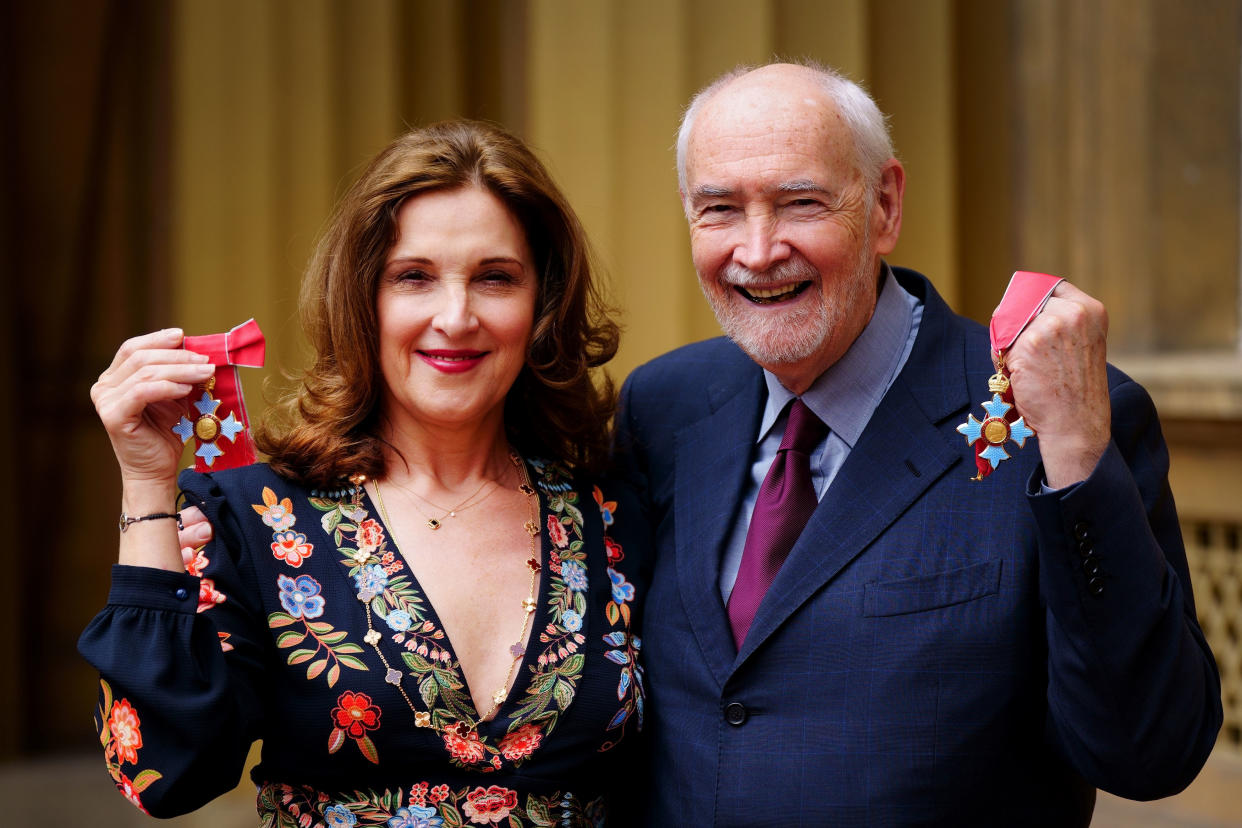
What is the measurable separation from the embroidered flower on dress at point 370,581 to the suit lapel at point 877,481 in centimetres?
52

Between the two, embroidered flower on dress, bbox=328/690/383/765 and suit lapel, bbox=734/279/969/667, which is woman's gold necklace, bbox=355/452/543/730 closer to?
embroidered flower on dress, bbox=328/690/383/765

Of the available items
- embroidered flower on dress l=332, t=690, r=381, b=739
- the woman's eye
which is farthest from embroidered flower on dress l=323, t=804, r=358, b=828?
the woman's eye

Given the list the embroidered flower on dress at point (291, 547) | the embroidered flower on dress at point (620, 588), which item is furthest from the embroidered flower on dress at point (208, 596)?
the embroidered flower on dress at point (620, 588)

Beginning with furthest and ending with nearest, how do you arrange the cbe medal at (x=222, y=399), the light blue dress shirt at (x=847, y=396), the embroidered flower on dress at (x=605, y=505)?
the embroidered flower on dress at (x=605, y=505), the light blue dress shirt at (x=847, y=396), the cbe medal at (x=222, y=399)

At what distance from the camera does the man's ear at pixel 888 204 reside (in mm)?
1965

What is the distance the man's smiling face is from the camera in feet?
6.11

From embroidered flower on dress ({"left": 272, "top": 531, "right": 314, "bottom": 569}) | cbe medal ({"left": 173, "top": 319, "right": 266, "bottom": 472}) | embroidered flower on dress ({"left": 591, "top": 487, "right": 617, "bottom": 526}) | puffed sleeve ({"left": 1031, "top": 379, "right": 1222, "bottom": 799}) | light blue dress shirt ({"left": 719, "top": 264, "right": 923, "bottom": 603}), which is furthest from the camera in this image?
embroidered flower on dress ({"left": 591, "top": 487, "right": 617, "bottom": 526})

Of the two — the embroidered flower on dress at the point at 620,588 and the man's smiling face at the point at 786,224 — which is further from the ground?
the man's smiling face at the point at 786,224

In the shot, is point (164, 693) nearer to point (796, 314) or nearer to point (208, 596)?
point (208, 596)

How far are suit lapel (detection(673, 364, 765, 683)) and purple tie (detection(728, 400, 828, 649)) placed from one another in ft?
0.11

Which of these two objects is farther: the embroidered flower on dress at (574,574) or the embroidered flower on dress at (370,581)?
the embroidered flower on dress at (574,574)

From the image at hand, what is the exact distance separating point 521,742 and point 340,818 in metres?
0.26

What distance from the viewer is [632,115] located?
10.7 ft

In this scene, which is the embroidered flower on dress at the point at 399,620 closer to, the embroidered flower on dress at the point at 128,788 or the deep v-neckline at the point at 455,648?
the deep v-neckline at the point at 455,648
